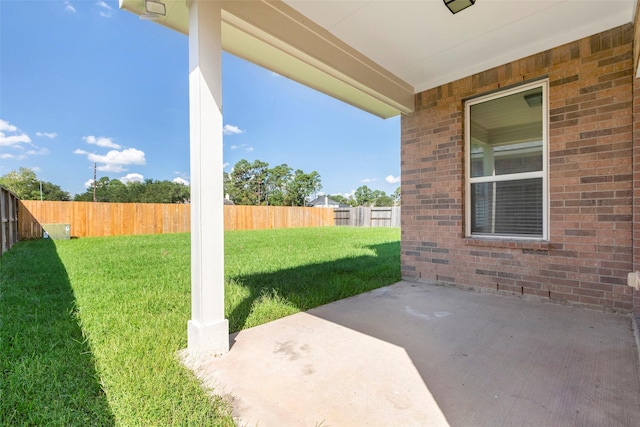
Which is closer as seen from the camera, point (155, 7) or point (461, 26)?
point (155, 7)

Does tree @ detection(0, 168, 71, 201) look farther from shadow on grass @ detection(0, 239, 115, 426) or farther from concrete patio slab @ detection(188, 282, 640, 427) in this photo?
concrete patio slab @ detection(188, 282, 640, 427)

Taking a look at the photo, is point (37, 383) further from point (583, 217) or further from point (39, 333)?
point (583, 217)

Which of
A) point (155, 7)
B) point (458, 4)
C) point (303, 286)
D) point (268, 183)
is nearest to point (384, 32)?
point (458, 4)

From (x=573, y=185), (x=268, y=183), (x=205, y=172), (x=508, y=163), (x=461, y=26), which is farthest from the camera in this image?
(x=268, y=183)

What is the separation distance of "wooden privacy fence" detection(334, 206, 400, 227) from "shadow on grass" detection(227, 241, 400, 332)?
14923mm

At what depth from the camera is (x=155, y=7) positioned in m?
2.10

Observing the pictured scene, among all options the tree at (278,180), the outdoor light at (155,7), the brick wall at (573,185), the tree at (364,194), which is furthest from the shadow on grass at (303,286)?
the tree at (364,194)

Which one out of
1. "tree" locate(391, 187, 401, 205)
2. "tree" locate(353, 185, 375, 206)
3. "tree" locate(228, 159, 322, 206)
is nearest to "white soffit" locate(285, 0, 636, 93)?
"tree" locate(228, 159, 322, 206)

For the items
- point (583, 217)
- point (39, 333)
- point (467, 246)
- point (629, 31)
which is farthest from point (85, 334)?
point (629, 31)

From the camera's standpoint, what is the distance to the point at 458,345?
88.0 inches

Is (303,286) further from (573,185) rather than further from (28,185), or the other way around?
(28,185)

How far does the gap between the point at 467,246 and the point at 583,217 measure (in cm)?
120

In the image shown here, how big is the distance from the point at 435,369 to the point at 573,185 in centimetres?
259

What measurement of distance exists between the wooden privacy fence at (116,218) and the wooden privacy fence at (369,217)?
6.49 m
